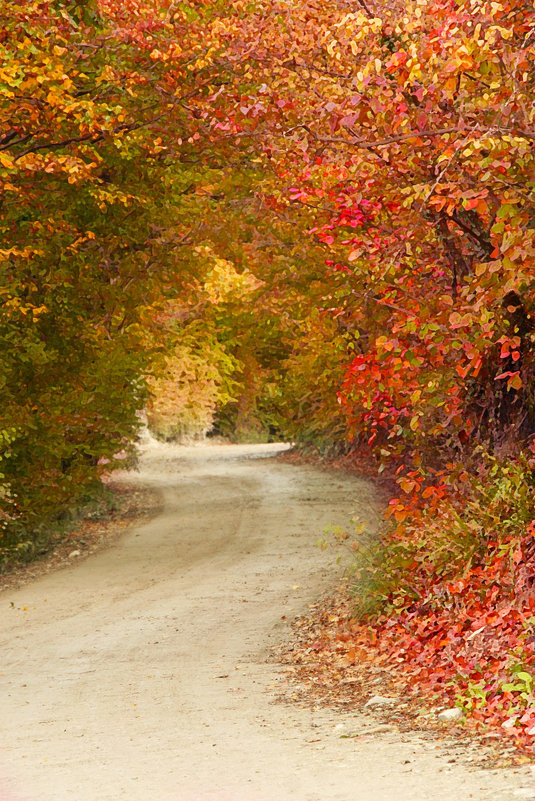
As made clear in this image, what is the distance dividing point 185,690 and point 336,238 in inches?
229

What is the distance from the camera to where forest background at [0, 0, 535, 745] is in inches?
313

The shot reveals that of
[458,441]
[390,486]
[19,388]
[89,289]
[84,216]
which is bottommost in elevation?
[390,486]

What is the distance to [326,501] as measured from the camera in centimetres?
2142

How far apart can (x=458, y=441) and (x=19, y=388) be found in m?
7.60

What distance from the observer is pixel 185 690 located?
8.73 m

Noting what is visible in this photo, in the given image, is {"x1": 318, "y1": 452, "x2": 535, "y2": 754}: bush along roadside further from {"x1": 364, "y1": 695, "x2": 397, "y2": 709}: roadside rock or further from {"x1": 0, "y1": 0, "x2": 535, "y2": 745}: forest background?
{"x1": 364, "y1": 695, "x2": 397, "y2": 709}: roadside rock

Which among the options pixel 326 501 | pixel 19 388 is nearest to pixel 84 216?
pixel 19 388

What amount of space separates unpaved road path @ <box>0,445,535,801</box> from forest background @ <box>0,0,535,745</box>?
108cm

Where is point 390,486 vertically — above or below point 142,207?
below

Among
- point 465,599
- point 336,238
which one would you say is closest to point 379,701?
point 465,599

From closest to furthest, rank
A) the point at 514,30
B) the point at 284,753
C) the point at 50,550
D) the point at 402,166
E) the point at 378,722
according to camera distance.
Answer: the point at 284,753 → the point at 378,722 → the point at 514,30 → the point at 402,166 → the point at 50,550

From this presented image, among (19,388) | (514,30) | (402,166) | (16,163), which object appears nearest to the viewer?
(514,30)

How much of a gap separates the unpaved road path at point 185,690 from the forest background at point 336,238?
108 centimetres

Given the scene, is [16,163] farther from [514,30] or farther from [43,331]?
[514,30]
